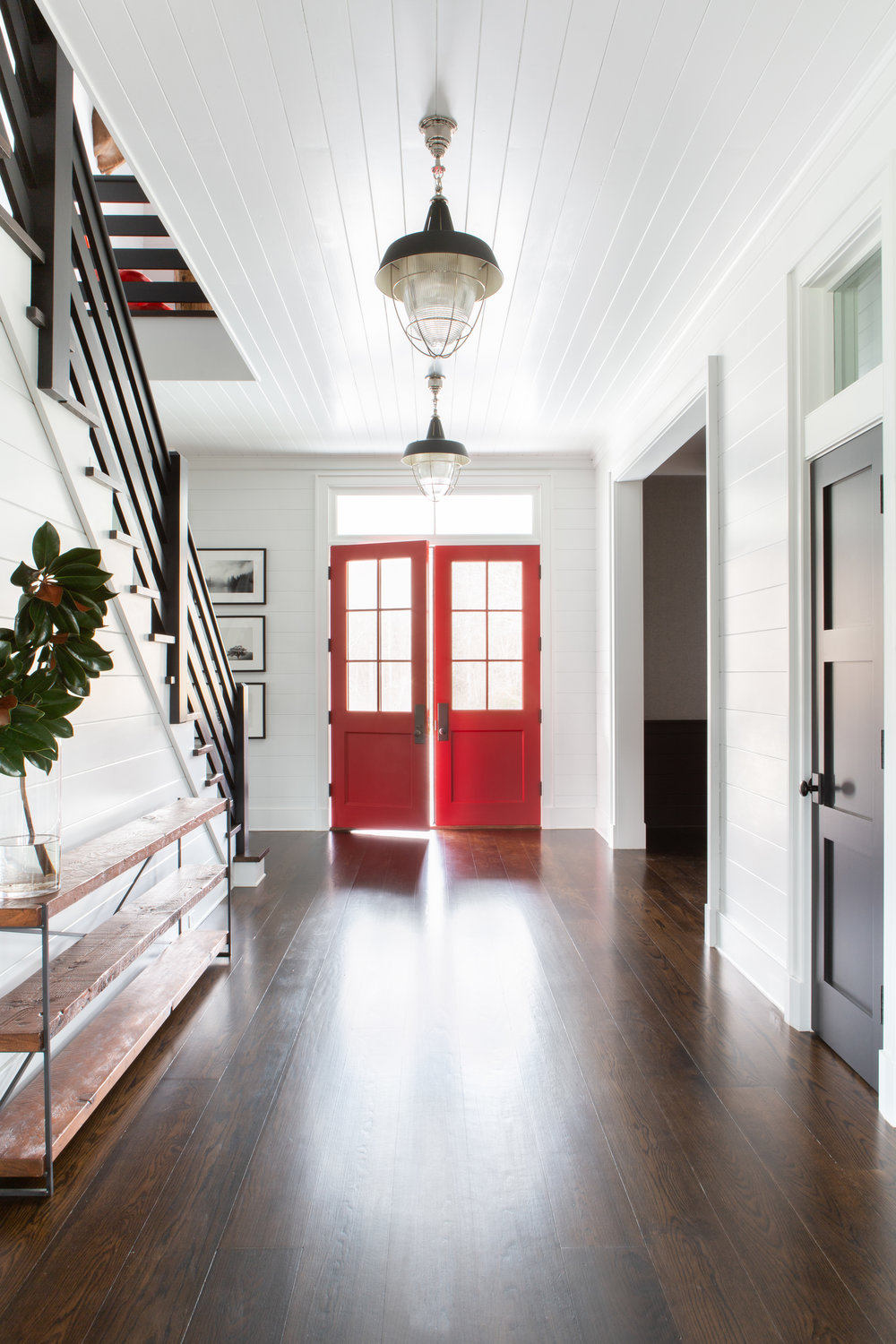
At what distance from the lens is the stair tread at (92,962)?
190cm

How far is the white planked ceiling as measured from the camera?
2.09 meters

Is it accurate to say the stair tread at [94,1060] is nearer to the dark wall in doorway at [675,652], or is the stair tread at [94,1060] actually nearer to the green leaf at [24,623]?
the green leaf at [24,623]

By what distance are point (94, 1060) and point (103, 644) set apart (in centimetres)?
140

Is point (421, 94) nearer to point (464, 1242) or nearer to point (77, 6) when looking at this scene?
point (77, 6)

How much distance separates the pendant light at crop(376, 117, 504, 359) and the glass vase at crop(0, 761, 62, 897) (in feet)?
5.07

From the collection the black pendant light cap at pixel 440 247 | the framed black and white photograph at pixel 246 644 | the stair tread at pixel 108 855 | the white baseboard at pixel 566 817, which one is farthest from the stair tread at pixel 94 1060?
the white baseboard at pixel 566 817

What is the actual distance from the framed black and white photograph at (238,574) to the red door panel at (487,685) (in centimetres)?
142

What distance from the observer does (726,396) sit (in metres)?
3.57

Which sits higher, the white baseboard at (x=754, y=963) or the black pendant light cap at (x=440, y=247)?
the black pendant light cap at (x=440, y=247)

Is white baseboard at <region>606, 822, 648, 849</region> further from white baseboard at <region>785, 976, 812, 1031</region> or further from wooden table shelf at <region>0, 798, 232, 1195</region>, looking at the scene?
wooden table shelf at <region>0, 798, 232, 1195</region>

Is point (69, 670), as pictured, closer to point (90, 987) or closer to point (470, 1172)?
point (90, 987)

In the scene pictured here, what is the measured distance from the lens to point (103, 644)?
2963mm

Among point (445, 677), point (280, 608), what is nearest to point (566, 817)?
point (445, 677)

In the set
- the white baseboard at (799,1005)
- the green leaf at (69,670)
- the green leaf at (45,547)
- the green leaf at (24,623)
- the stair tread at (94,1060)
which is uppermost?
the green leaf at (45,547)
